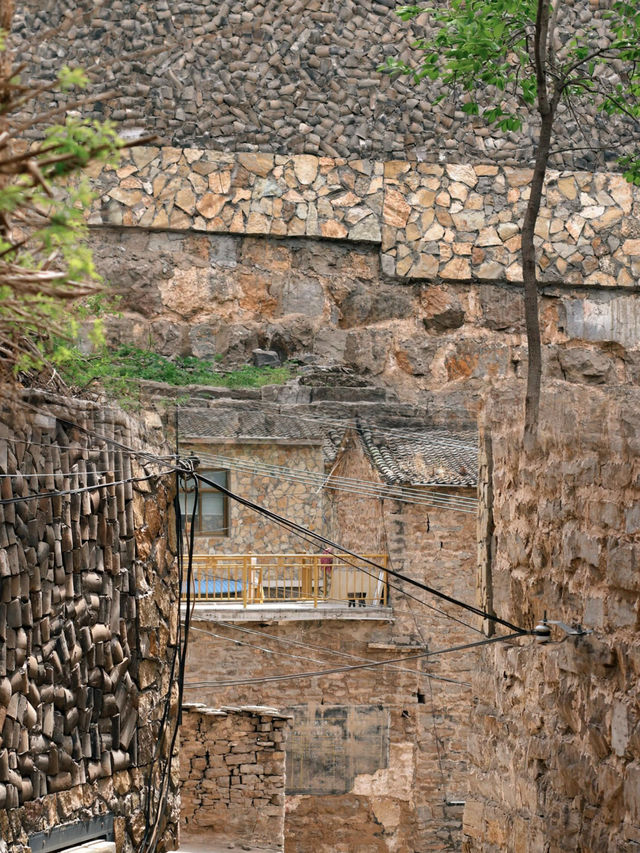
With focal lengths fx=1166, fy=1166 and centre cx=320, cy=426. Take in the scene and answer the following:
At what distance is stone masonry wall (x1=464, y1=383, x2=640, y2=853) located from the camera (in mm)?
5270

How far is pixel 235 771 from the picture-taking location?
12695 millimetres

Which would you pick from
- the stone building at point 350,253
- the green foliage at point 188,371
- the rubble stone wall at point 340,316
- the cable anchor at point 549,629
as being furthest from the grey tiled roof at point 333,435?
the cable anchor at point 549,629

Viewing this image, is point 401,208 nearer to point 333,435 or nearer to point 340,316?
point 340,316

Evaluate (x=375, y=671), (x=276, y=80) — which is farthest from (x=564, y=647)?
(x=276, y=80)

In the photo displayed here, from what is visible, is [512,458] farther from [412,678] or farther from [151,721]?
[412,678]

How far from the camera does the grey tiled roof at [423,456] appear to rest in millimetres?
16203

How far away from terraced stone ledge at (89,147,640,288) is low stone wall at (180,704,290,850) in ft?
30.4

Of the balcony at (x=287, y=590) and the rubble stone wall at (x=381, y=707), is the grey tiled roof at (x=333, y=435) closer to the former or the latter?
the rubble stone wall at (x=381, y=707)

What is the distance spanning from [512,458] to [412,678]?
9885 mm

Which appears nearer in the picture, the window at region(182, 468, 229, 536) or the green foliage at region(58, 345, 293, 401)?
the green foliage at region(58, 345, 293, 401)

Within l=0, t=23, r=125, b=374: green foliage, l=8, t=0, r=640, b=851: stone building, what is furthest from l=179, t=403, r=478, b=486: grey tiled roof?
l=0, t=23, r=125, b=374: green foliage

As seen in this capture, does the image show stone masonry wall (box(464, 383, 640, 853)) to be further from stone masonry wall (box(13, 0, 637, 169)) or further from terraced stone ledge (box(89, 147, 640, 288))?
stone masonry wall (box(13, 0, 637, 169))

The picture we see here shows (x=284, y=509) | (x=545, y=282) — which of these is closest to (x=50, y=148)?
(x=284, y=509)

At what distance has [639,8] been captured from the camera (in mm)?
10320
